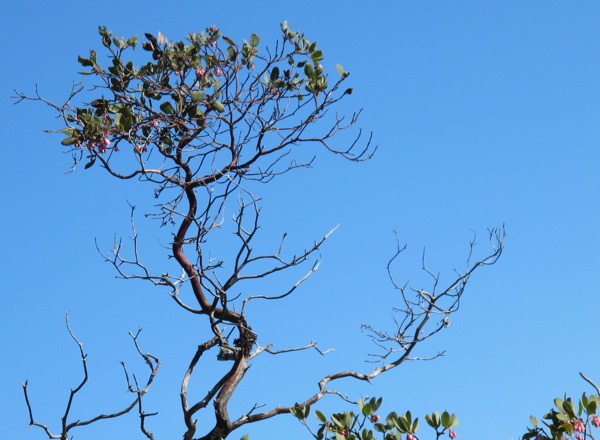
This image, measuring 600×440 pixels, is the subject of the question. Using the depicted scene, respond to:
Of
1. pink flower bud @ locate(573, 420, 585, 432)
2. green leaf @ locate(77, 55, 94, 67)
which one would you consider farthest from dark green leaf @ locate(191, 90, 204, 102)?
pink flower bud @ locate(573, 420, 585, 432)

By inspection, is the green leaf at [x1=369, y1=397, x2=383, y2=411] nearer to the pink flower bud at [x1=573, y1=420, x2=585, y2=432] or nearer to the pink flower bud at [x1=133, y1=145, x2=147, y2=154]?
the pink flower bud at [x1=573, y1=420, x2=585, y2=432]

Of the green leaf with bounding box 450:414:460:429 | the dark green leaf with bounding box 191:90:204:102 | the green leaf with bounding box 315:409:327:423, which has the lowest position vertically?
the green leaf with bounding box 450:414:460:429

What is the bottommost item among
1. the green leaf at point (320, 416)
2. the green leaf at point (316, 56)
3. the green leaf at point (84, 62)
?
the green leaf at point (320, 416)

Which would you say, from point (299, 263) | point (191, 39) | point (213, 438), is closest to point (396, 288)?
point (299, 263)

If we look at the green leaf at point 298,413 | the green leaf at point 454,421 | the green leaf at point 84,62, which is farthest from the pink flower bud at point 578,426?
the green leaf at point 84,62

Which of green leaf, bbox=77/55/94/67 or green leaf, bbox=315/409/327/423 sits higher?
green leaf, bbox=77/55/94/67

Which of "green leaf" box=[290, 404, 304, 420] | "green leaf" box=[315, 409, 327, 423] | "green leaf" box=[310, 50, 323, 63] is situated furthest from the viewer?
"green leaf" box=[310, 50, 323, 63]

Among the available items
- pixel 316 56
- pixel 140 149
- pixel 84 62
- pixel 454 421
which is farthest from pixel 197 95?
pixel 454 421

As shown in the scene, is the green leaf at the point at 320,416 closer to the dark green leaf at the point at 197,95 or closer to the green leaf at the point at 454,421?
the green leaf at the point at 454,421

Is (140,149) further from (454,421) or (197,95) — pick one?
(454,421)

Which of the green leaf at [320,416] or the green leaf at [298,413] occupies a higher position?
the green leaf at [298,413]

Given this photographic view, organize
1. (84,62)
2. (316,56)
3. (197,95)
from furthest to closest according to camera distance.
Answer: (316,56) < (84,62) < (197,95)

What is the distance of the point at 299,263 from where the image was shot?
194 inches

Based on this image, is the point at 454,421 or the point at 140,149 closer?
the point at 454,421
